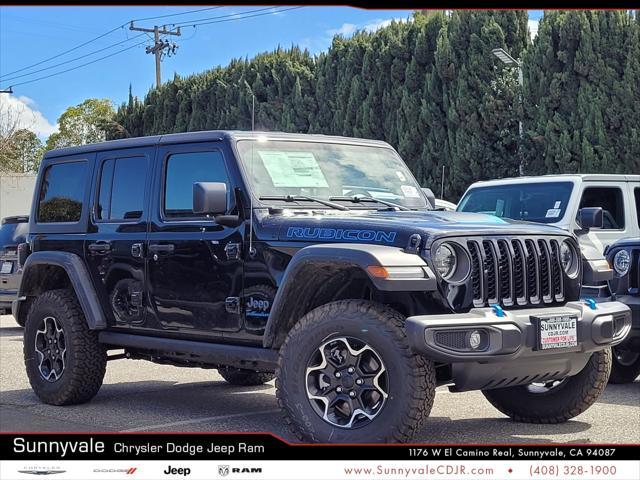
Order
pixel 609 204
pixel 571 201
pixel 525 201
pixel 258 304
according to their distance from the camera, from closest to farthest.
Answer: pixel 258 304 → pixel 571 201 → pixel 525 201 → pixel 609 204

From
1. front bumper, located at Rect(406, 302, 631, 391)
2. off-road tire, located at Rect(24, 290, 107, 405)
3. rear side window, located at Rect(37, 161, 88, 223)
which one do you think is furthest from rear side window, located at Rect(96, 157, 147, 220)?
front bumper, located at Rect(406, 302, 631, 391)

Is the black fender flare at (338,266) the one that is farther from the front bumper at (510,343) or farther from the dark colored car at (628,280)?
the dark colored car at (628,280)

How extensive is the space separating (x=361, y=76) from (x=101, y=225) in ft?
54.1

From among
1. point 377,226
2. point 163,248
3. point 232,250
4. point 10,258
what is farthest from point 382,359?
point 10,258

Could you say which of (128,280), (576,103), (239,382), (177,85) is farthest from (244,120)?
(128,280)

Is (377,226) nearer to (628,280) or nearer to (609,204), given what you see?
(628,280)

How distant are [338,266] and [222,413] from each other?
2237 mm

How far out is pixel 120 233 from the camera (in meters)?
7.04

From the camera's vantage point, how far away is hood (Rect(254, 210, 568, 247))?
5234 millimetres

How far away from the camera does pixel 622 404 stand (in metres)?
7.26

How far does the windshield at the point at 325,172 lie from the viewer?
6242mm

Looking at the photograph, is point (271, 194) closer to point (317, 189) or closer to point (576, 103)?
point (317, 189)

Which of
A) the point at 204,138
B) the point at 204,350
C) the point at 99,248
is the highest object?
the point at 204,138

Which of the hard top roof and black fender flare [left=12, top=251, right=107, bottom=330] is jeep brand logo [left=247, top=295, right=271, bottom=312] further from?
black fender flare [left=12, top=251, right=107, bottom=330]
